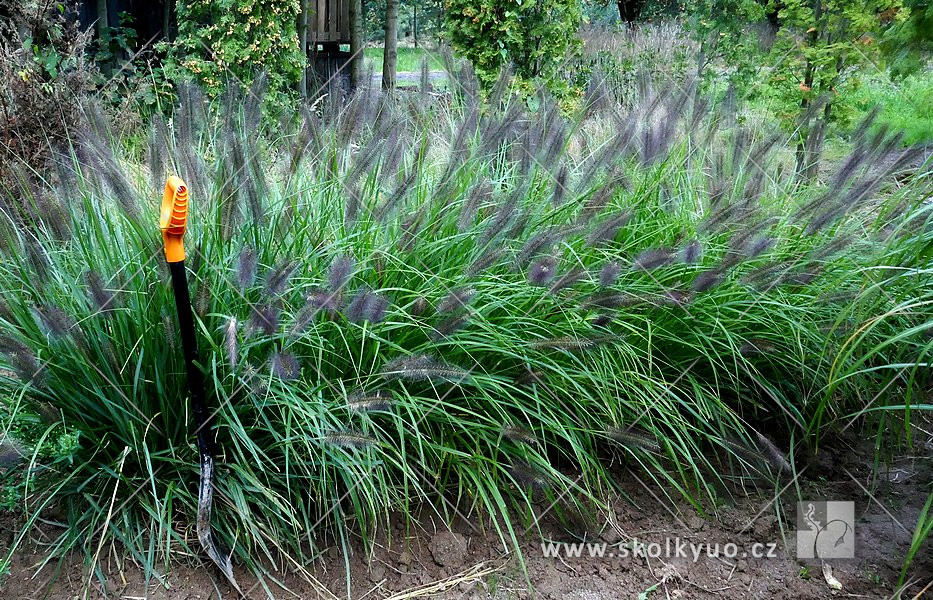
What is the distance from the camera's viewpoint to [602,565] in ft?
8.63

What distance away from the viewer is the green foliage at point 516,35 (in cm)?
704

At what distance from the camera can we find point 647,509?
113 inches

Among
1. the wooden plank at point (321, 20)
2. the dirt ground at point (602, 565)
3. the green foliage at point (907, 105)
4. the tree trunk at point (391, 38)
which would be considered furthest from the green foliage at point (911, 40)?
the wooden plank at point (321, 20)

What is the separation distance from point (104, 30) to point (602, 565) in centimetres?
759

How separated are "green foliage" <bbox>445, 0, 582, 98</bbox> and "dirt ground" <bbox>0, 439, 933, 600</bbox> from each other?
4924mm

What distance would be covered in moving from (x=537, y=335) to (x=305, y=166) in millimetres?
1320

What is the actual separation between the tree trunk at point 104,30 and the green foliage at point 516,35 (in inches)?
138

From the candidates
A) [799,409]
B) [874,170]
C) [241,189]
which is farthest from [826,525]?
[241,189]

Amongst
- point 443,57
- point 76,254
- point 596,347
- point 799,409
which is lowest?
point 799,409

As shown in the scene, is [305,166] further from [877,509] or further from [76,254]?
[877,509]

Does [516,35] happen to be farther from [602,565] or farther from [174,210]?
[174,210]

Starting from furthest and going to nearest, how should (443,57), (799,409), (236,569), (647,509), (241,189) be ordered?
(443,57), (799,409), (647,509), (241,189), (236,569)

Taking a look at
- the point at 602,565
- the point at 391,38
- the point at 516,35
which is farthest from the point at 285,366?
the point at 391,38

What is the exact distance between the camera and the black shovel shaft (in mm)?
2119
